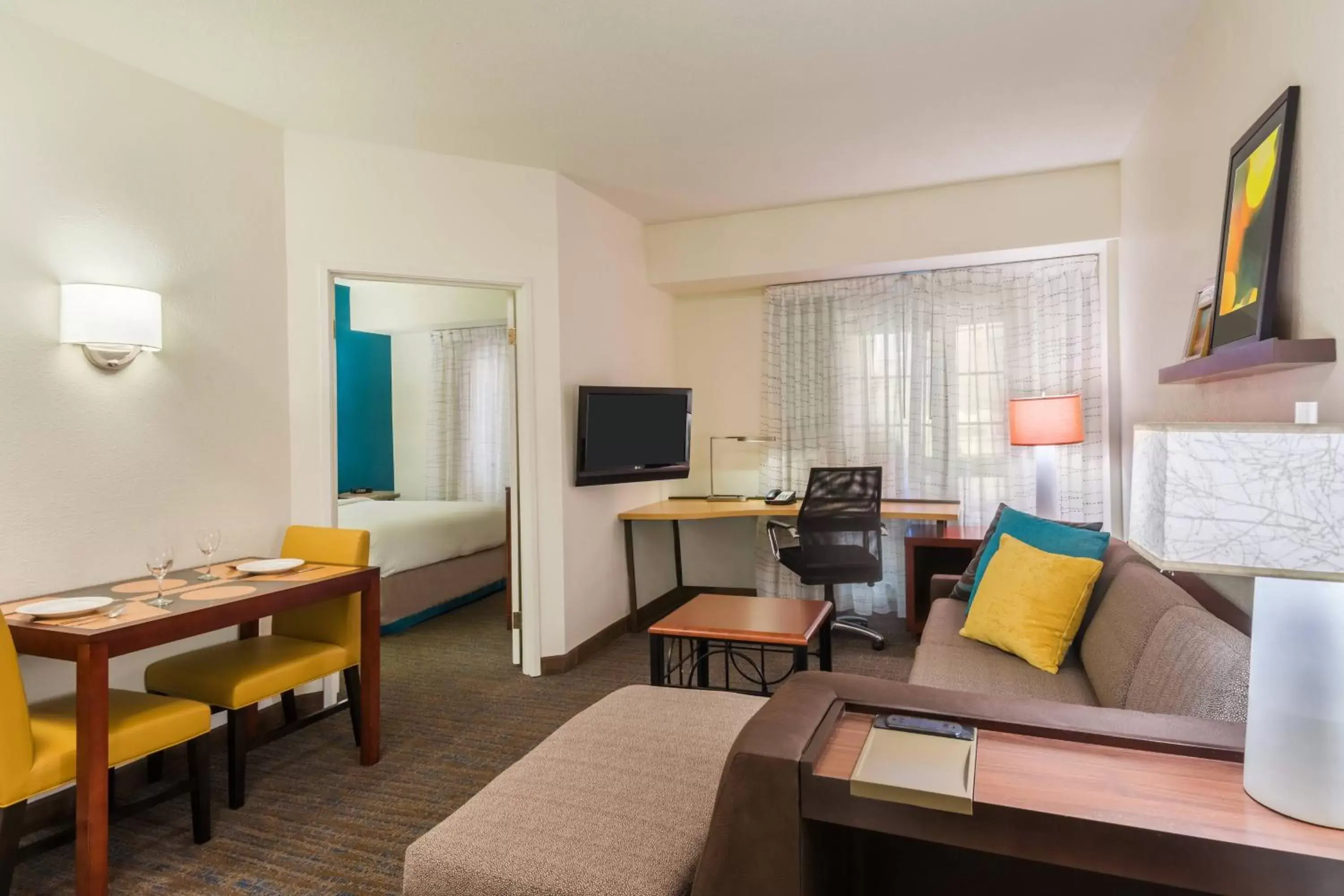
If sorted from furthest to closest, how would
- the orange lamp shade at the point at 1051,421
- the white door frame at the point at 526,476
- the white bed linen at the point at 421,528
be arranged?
the white bed linen at the point at 421,528
the orange lamp shade at the point at 1051,421
the white door frame at the point at 526,476

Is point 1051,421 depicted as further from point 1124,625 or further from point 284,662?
point 284,662

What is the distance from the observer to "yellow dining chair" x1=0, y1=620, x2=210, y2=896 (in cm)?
182

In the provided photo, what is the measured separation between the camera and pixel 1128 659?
2043 mm

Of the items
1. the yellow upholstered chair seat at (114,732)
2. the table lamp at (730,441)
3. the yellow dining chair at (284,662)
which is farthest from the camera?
the table lamp at (730,441)

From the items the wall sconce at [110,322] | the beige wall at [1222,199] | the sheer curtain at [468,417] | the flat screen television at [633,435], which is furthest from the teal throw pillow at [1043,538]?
the sheer curtain at [468,417]

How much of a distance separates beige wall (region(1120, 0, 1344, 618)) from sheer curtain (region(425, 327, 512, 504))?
4.95 meters

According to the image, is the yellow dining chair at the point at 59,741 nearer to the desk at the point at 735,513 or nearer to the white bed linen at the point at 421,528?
the white bed linen at the point at 421,528

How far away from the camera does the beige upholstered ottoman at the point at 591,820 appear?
4.47 ft

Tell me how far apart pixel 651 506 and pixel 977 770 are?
3928 mm

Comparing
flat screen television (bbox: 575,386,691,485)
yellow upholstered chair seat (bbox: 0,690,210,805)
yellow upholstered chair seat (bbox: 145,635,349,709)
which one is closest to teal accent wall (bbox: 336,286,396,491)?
flat screen television (bbox: 575,386,691,485)

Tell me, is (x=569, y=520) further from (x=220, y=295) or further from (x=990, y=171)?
(x=990, y=171)

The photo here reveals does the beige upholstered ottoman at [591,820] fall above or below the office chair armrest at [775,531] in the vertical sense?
below

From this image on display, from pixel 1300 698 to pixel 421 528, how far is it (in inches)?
187

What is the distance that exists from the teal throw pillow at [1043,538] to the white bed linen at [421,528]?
3294mm
